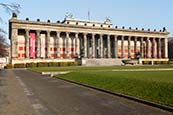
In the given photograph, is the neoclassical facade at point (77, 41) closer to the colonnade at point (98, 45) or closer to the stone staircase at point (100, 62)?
the colonnade at point (98, 45)

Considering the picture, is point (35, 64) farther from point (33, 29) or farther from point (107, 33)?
point (107, 33)

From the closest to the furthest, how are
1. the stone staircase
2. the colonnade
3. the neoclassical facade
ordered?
the stone staircase, the neoclassical facade, the colonnade

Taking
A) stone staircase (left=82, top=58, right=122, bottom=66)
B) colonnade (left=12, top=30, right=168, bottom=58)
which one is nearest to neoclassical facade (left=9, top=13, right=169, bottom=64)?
colonnade (left=12, top=30, right=168, bottom=58)

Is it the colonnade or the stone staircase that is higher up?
the colonnade

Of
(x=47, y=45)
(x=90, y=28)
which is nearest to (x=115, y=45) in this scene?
(x=90, y=28)

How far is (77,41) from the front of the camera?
407ft

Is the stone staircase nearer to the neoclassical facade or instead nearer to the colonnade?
the colonnade

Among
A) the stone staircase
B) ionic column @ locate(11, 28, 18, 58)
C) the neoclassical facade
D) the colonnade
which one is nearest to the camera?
ionic column @ locate(11, 28, 18, 58)

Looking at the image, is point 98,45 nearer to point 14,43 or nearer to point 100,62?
point 100,62

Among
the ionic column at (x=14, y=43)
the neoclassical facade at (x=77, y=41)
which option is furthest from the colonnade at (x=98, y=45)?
the ionic column at (x=14, y=43)

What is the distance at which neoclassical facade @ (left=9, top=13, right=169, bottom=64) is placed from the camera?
110062 mm

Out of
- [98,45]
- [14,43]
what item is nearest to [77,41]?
[98,45]

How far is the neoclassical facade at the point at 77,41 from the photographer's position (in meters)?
110

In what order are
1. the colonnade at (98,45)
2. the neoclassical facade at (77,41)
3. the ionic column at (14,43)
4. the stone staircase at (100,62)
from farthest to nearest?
the colonnade at (98,45) < the neoclassical facade at (77,41) < the stone staircase at (100,62) < the ionic column at (14,43)
